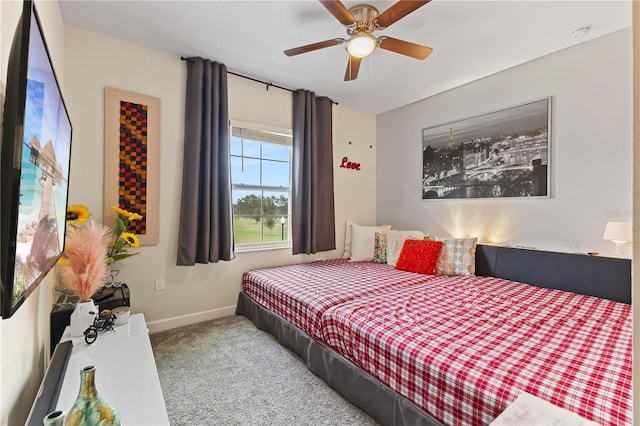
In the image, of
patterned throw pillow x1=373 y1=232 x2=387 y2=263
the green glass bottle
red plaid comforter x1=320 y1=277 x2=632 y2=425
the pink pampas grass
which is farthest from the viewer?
patterned throw pillow x1=373 y1=232 x2=387 y2=263

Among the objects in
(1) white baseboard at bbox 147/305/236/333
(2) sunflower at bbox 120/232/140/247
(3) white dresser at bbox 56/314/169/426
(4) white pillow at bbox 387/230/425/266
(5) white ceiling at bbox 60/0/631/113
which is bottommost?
(1) white baseboard at bbox 147/305/236/333

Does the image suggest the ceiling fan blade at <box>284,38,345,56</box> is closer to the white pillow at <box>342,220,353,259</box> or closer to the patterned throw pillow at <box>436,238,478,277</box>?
the patterned throw pillow at <box>436,238,478,277</box>

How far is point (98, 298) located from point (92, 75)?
5.88 ft

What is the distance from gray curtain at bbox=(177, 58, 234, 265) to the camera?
279cm

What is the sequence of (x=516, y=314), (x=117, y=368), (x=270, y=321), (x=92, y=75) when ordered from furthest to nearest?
1. (x=270, y=321)
2. (x=92, y=75)
3. (x=516, y=314)
4. (x=117, y=368)

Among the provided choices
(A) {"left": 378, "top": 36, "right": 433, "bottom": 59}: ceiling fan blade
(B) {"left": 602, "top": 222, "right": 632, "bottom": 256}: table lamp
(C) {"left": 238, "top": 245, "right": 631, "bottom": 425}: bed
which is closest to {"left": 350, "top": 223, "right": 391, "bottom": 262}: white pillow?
(C) {"left": 238, "top": 245, "right": 631, "bottom": 425}: bed

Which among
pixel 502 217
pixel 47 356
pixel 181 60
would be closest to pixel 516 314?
pixel 502 217

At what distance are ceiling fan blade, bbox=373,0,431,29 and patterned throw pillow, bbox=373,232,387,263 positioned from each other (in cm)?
239

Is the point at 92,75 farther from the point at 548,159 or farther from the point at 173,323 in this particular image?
the point at 548,159

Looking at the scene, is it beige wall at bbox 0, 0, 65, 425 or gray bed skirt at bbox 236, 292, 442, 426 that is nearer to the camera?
beige wall at bbox 0, 0, 65, 425

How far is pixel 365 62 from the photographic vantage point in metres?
2.92

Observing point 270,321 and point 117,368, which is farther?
point 270,321

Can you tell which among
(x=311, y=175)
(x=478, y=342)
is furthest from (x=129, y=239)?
(x=478, y=342)

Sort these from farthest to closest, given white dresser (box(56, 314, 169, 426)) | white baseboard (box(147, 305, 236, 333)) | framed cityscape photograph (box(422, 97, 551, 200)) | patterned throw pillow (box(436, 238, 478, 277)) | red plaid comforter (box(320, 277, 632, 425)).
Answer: patterned throw pillow (box(436, 238, 478, 277)), framed cityscape photograph (box(422, 97, 551, 200)), white baseboard (box(147, 305, 236, 333)), red plaid comforter (box(320, 277, 632, 425)), white dresser (box(56, 314, 169, 426))
